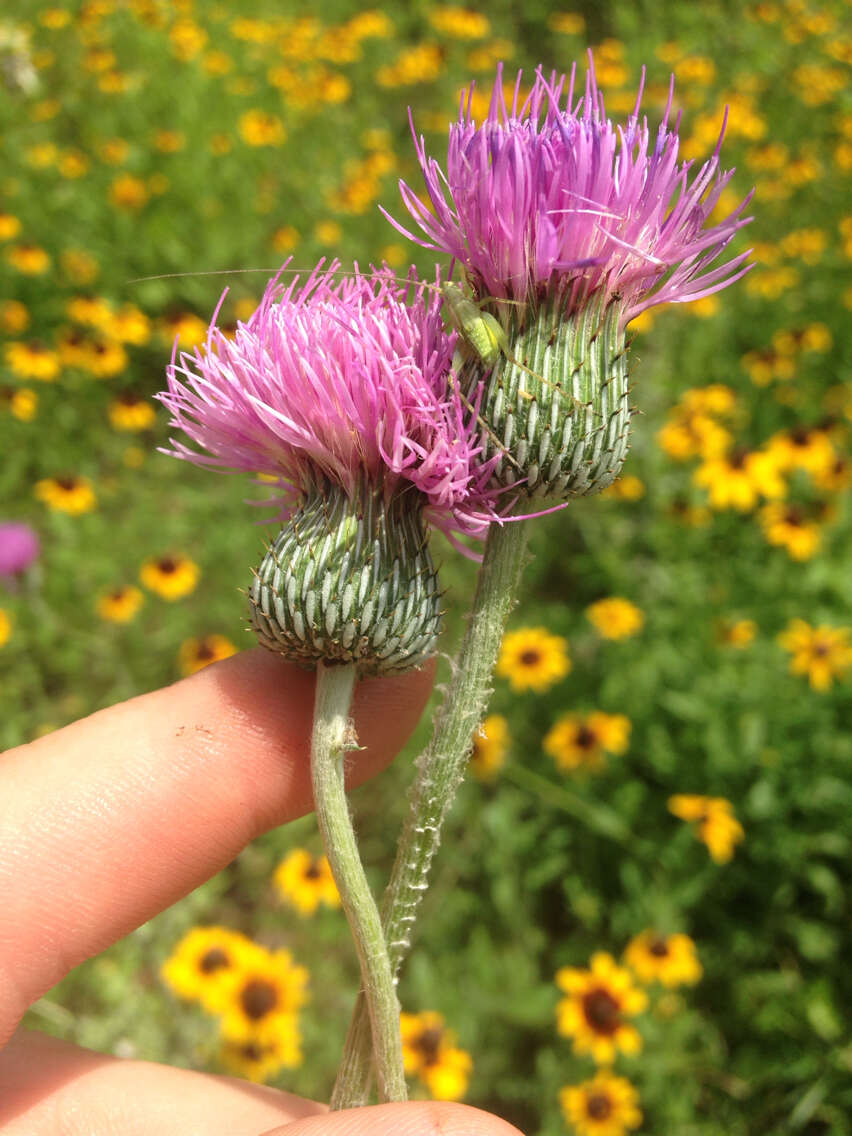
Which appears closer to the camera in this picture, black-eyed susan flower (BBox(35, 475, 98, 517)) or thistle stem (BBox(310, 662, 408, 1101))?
thistle stem (BBox(310, 662, 408, 1101))

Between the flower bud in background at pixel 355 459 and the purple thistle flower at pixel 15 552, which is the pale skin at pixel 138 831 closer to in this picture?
the flower bud in background at pixel 355 459

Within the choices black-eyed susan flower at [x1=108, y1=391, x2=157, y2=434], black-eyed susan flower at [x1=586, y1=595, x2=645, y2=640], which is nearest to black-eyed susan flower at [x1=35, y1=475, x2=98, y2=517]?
black-eyed susan flower at [x1=108, y1=391, x2=157, y2=434]

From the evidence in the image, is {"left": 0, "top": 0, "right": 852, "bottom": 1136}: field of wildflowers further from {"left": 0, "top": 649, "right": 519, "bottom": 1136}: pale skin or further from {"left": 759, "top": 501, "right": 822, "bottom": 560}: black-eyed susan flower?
{"left": 0, "top": 649, "right": 519, "bottom": 1136}: pale skin

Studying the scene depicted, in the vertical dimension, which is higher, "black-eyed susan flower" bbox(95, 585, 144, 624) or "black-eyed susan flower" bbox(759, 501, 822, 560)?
"black-eyed susan flower" bbox(759, 501, 822, 560)

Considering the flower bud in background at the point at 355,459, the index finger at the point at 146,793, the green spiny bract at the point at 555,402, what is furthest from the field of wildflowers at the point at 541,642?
the index finger at the point at 146,793

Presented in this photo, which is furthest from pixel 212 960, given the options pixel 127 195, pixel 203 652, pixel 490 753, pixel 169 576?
pixel 127 195

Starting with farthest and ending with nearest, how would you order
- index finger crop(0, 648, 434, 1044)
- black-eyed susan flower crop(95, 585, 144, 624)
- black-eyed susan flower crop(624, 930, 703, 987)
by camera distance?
black-eyed susan flower crop(95, 585, 144, 624) < black-eyed susan flower crop(624, 930, 703, 987) < index finger crop(0, 648, 434, 1044)

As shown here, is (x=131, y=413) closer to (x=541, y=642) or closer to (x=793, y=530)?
(x=541, y=642)

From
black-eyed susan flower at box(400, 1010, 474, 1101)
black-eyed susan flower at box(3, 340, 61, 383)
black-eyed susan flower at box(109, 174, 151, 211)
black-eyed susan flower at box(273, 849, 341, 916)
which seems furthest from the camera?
black-eyed susan flower at box(109, 174, 151, 211)

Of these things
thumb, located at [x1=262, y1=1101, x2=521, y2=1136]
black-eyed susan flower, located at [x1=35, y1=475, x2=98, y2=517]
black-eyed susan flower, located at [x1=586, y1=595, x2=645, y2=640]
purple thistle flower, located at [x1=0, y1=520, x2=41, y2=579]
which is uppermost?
black-eyed susan flower, located at [x1=586, y1=595, x2=645, y2=640]
